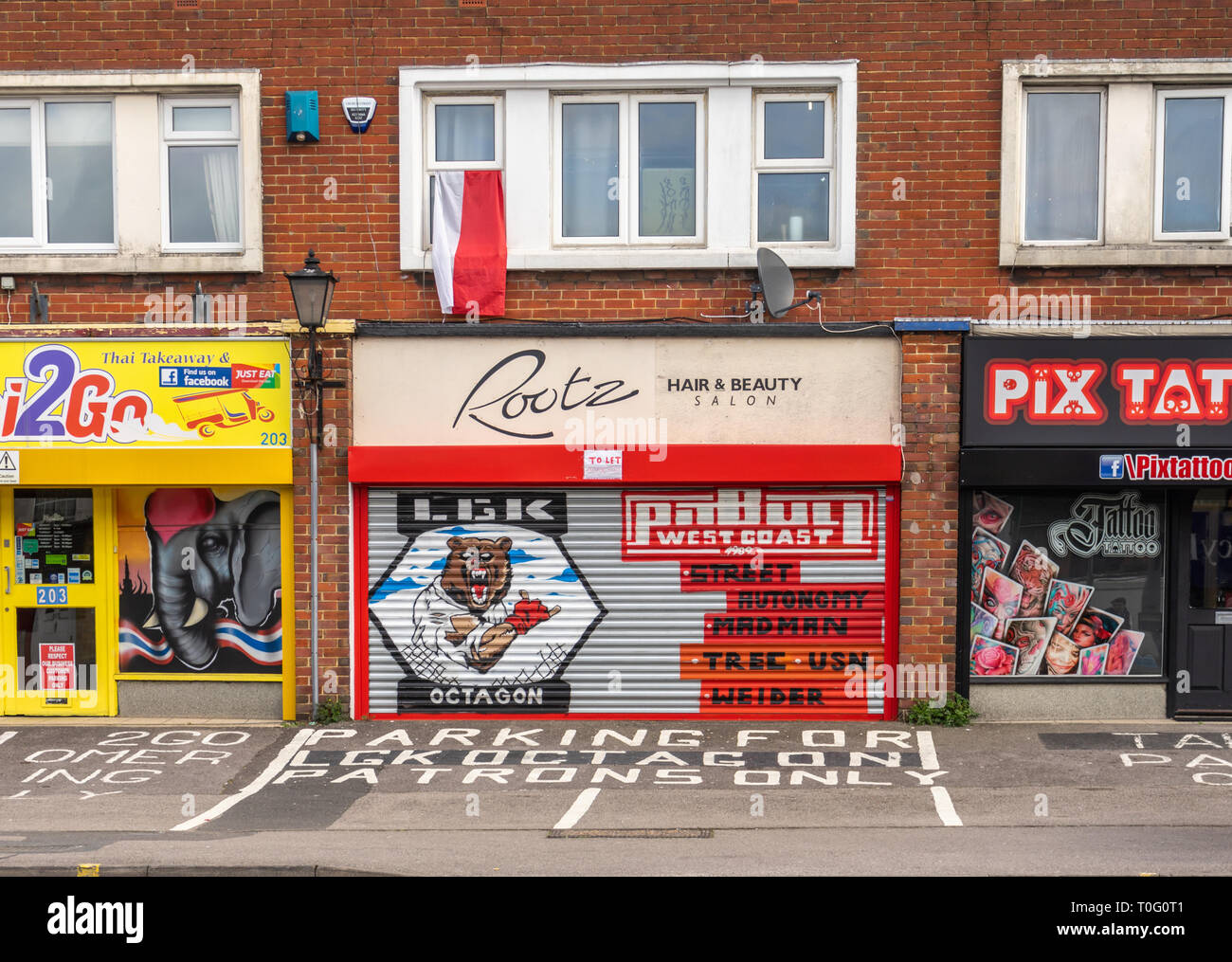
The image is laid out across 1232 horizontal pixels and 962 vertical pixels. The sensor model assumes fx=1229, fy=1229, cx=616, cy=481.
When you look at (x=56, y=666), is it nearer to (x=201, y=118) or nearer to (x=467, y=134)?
(x=201, y=118)

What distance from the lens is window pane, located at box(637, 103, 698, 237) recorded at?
39.7 ft

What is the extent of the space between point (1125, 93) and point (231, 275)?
28.8ft

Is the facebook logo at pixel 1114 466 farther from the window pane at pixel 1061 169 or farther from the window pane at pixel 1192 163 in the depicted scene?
the window pane at pixel 1192 163

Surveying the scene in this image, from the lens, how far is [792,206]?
12055 mm

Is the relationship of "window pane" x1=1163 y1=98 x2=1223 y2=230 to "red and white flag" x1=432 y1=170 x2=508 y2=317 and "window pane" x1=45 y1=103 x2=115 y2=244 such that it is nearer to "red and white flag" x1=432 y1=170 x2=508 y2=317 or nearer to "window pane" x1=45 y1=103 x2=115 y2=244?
"red and white flag" x1=432 y1=170 x2=508 y2=317

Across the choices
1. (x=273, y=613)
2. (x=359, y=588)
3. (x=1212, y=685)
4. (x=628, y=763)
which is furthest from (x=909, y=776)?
(x=273, y=613)

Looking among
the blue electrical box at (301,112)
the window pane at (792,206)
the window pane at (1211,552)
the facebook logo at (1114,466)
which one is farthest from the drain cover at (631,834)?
the blue electrical box at (301,112)

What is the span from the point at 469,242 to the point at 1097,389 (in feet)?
20.2

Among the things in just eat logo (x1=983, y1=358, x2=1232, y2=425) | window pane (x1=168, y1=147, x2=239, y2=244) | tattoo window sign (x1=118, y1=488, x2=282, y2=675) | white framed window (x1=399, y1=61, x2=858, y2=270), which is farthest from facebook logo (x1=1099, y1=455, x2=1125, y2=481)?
window pane (x1=168, y1=147, x2=239, y2=244)

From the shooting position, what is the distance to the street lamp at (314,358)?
11.3m

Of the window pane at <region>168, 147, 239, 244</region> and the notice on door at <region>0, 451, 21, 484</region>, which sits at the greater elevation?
the window pane at <region>168, 147, 239, 244</region>

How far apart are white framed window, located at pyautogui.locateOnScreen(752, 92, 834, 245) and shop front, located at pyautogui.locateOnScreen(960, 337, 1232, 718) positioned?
6.43 ft

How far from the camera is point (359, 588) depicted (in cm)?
1214

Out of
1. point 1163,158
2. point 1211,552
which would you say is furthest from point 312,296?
point 1211,552
